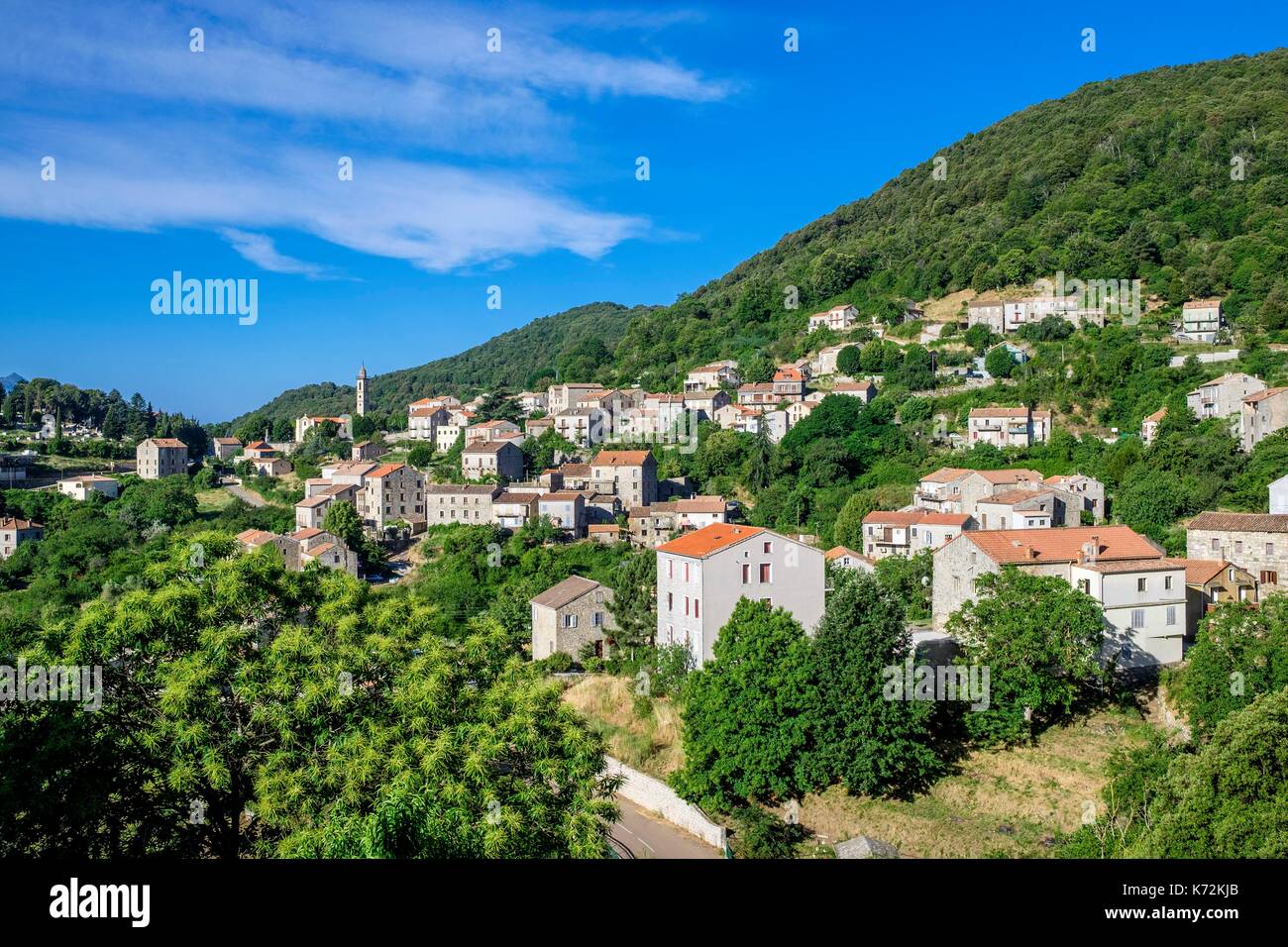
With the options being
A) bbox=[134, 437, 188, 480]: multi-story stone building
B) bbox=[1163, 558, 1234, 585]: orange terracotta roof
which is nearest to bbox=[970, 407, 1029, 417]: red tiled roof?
bbox=[1163, 558, 1234, 585]: orange terracotta roof

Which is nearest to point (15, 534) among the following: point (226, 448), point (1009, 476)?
point (226, 448)

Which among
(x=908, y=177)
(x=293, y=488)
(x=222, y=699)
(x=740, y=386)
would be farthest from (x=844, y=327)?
(x=222, y=699)

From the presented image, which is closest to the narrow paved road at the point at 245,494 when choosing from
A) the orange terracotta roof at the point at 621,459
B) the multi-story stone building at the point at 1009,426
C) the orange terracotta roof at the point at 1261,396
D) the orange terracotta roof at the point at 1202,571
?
Answer: the orange terracotta roof at the point at 621,459

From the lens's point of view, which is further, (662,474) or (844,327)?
(844,327)

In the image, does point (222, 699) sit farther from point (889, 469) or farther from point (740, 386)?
A: point (740, 386)

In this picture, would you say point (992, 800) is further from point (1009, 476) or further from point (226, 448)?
point (226, 448)

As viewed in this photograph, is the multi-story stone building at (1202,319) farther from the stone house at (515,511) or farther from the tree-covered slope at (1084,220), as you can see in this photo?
the stone house at (515,511)

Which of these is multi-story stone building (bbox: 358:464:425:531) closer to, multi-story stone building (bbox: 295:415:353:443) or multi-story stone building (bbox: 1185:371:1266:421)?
multi-story stone building (bbox: 295:415:353:443)
